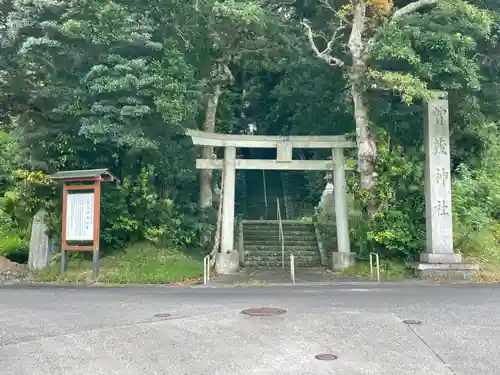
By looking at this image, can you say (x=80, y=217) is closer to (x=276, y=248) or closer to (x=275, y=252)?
(x=275, y=252)

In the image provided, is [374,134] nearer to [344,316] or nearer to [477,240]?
[477,240]

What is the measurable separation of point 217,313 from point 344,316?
1.92 m

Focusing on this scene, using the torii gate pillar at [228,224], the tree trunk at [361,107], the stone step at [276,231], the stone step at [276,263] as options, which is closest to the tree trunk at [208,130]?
the torii gate pillar at [228,224]

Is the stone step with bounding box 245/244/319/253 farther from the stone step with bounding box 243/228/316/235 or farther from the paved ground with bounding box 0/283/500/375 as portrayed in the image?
the paved ground with bounding box 0/283/500/375

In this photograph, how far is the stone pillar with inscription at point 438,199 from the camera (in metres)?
13.2

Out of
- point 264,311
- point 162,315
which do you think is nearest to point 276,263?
point 264,311

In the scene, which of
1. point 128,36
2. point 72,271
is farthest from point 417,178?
point 72,271

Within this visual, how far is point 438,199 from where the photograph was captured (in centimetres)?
1365

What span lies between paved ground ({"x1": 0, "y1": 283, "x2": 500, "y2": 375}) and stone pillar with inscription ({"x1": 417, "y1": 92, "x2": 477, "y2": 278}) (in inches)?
114

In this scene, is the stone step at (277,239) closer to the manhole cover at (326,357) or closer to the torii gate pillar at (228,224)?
the torii gate pillar at (228,224)

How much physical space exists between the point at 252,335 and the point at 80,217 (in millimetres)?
8521

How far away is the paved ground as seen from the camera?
5500 mm

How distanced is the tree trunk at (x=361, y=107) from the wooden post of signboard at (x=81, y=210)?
690 centimetres

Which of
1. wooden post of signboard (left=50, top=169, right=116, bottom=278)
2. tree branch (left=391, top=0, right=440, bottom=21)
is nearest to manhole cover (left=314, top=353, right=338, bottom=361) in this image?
wooden post of signboard (left=50, top=169, right=116, bottom=278)
